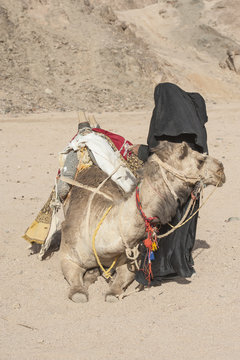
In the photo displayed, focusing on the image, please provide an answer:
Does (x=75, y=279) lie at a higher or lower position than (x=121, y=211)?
lower

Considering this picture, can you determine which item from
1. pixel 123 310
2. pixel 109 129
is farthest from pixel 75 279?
pixel 109 129

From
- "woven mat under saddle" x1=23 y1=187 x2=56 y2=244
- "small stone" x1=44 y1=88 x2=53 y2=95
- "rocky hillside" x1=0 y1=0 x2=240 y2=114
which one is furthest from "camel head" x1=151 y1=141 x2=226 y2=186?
"small stone" x1=44 y1=88 x2=53 y2=95

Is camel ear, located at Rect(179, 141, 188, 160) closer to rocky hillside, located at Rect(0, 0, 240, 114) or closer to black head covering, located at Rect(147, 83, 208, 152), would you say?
black head covering, located at Rect(147, 83, 208, 152)

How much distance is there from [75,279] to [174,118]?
2.00 m

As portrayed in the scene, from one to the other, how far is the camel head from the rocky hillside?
1391cm

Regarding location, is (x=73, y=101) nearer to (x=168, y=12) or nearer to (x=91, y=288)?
(x=91, y=288)

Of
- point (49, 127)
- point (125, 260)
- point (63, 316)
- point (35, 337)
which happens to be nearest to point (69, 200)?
point (125, 260)

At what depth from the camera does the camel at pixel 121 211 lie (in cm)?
490

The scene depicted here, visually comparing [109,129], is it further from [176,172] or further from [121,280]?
[176,172]

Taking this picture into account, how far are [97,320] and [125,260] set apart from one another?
2.83 feet

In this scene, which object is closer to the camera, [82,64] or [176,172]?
[176,172]

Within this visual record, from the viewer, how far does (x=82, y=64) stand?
23906mm

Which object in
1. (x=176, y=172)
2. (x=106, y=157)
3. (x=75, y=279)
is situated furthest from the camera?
(x=106, y=157)

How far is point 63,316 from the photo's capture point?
5.10m
